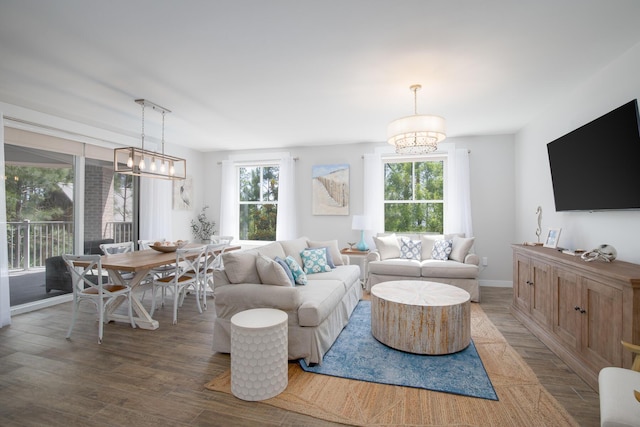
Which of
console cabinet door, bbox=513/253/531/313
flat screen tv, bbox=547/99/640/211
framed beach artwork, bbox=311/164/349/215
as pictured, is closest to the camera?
flat screen tv, bbox=547/99/640/211

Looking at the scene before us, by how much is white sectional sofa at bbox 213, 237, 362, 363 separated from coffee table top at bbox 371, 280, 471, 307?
50cm

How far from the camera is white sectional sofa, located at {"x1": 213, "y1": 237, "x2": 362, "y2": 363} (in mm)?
2607

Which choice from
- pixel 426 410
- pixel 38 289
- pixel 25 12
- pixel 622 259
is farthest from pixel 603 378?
pixel 38 289

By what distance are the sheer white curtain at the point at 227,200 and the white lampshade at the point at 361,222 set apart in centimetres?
269

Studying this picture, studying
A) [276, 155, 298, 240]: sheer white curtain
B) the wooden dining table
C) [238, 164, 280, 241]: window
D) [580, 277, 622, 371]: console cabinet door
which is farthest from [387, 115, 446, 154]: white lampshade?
[238, 164, 280, 241]: window

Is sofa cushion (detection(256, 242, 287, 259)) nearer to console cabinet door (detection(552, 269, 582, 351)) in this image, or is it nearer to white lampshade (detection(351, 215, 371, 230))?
white lampshade (detection(351, 215, 371, 230))

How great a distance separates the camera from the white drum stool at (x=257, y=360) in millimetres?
2139

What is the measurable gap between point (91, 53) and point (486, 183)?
5549mm

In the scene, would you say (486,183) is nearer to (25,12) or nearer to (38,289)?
(25,12)

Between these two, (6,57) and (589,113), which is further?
(589,113)

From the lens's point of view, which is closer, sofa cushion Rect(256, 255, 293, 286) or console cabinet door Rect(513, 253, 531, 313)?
sofa cushion Rect(256, 255, 293, 286)

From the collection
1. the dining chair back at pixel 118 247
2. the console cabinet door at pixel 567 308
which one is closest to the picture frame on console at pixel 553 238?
the console cabinet door at pixel 567 308

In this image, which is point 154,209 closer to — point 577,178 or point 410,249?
point 410,249

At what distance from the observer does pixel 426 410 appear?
2.01 m
